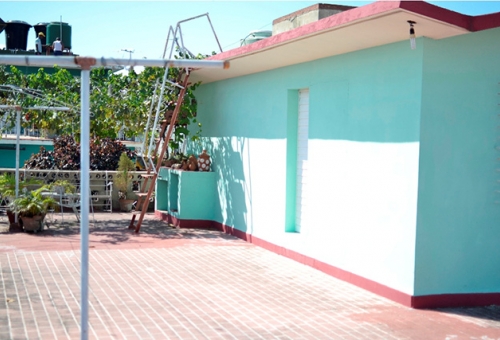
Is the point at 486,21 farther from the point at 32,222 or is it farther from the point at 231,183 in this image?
the point at 32,222

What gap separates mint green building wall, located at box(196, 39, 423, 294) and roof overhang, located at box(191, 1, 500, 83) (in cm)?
28

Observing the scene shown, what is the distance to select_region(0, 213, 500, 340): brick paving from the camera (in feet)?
21.1

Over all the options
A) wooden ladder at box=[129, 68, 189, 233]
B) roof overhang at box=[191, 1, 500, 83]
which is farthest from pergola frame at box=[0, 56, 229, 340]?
wooden ladder at box=[129, 68, 189, 233]

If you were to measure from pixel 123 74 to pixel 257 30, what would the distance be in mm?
4942

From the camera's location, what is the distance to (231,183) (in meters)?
13.1

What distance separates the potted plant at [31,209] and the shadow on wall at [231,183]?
11.6 ft

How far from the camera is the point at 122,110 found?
51.0 ft

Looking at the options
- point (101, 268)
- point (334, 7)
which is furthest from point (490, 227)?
point (101, 268)

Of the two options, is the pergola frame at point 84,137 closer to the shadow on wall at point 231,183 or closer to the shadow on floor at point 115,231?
the shadow on floor at point 115,231

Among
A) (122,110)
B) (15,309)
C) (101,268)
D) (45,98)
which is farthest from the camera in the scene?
(122,110)

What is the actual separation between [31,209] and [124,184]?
4209 millimetres

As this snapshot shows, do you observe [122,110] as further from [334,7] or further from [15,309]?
[15,309]

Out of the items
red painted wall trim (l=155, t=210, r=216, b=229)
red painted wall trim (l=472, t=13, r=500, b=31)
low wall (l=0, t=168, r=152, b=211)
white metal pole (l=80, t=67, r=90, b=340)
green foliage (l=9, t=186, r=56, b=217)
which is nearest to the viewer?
white metal pole (l=80, t=67, r=90, b=340)

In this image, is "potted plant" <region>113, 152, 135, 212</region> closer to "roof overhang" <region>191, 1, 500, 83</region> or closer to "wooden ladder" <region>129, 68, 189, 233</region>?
"wooden ladder" <region>129, 68, 189, 233</region>
